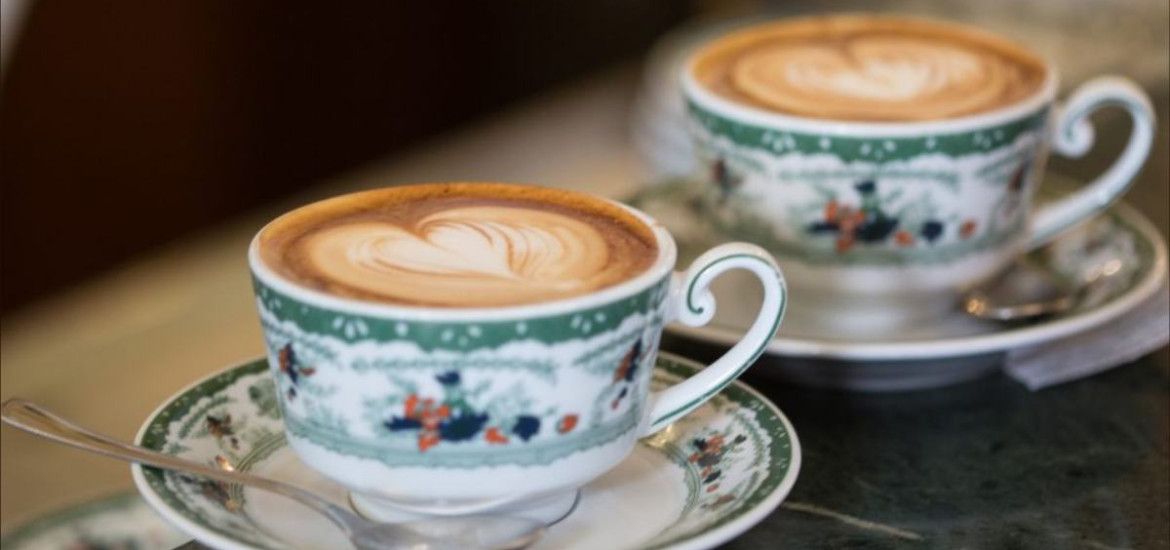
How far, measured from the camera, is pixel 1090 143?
0.82 meters

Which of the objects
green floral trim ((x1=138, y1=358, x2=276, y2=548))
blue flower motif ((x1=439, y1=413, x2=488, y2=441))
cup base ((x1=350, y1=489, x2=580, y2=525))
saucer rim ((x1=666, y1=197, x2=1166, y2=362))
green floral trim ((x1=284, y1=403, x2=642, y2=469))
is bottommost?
saucer rim ((x1=666, y1=197, x2=1166, y2=362))

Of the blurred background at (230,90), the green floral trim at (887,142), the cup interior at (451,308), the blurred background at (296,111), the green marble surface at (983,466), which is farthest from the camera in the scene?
the blurred background at (230,90)

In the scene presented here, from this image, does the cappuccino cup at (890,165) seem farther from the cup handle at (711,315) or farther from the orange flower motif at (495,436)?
the orange flower motif at (495,436)

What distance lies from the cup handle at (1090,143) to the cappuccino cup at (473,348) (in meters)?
0.29

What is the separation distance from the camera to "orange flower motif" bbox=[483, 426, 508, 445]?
21.0 inches

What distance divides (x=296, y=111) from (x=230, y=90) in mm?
122

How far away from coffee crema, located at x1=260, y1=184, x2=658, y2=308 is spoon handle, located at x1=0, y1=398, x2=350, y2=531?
80 mm

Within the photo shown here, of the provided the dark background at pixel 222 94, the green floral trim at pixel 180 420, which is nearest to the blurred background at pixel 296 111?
the dark background at pixel 222 94

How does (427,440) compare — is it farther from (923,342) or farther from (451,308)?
(923,342)

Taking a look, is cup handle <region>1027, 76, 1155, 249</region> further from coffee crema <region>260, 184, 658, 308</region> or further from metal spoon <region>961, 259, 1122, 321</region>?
coffee crema <region>260, 184, 658, 308</region>

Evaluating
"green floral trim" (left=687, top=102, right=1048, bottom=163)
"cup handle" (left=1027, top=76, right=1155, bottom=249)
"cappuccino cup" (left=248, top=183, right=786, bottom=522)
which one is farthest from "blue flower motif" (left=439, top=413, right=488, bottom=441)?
"cup handle" (left=1027, top=76, right=1155, bottom=249)

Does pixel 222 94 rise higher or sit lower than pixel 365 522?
lower

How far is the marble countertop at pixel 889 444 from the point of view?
0.64 meters

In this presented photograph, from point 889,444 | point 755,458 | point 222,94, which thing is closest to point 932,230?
point 889,444
